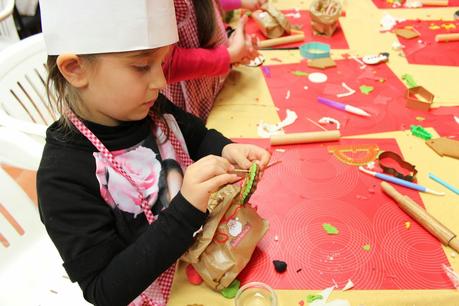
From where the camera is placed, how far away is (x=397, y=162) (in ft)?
2.77

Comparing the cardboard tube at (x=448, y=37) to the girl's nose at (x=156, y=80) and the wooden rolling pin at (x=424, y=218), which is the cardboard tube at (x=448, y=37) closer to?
the wooden rolling pin at (x=424, y=218)

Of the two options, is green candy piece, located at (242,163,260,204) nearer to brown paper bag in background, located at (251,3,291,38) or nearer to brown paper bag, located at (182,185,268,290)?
brown paper bag, located at (182,185,268,290)

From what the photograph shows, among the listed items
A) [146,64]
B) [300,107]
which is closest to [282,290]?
[146,64]

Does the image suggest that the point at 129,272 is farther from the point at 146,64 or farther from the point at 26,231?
the point at 26,231

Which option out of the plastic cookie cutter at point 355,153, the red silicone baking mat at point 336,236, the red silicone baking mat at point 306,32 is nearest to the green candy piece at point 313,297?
the red silicone baking mat at point 336,236

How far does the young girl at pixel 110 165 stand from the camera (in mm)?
557

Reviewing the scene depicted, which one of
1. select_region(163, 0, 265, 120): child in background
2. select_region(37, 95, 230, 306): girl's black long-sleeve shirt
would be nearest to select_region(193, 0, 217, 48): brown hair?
select_region(163, 0, 265, 120): child in background

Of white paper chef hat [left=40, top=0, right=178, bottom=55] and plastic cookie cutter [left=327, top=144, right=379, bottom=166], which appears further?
plastic cookie cutter [left=327, top=144, right=379, bottom=166]

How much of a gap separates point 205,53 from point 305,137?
1.12ft

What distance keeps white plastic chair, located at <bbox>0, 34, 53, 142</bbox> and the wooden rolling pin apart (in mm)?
790

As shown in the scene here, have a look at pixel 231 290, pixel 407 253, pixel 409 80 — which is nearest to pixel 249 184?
pixel 231 290

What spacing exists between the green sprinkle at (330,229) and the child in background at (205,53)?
1.64 ft

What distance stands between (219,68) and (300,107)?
0.23 meters

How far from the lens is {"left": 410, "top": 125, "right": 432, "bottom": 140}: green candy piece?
891 mm
